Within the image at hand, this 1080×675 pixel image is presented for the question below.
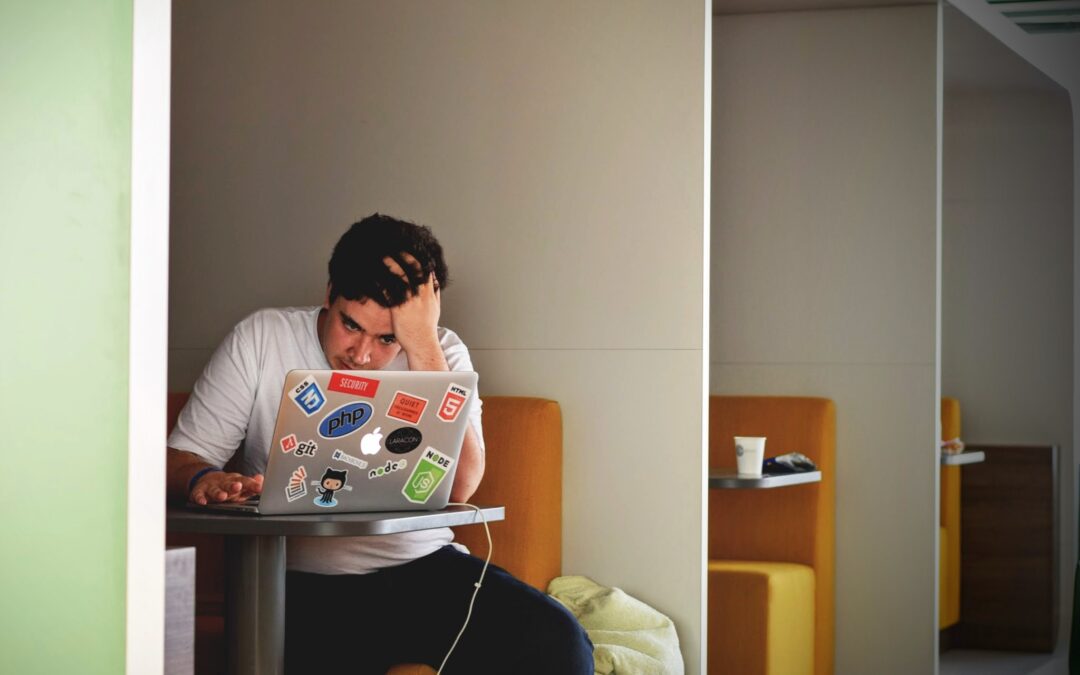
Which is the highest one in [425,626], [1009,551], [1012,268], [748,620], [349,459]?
[1012,268]

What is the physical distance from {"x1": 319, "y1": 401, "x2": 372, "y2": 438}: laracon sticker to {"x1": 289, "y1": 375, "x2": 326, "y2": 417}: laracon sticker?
0.09 ft

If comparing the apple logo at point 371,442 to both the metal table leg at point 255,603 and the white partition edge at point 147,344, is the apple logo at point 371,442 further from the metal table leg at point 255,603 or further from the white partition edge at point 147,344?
the white partition edge at point 147,344

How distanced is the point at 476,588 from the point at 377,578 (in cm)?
23

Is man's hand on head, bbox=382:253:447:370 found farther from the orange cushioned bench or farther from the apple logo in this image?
the apple logo

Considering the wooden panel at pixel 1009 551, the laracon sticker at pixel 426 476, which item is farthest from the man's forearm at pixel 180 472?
the wooden panel at pixel 1009 551

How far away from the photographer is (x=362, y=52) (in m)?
3.59

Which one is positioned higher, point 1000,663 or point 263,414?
point 263,414

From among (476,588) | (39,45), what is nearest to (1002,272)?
(476,588)

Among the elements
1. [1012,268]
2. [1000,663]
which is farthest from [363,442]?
[1012,268]

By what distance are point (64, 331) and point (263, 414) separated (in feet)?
5.58

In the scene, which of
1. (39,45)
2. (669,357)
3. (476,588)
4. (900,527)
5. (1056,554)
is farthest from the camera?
(1056,554)

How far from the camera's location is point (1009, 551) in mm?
5719

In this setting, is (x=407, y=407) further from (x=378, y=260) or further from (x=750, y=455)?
(x=750, y=455)

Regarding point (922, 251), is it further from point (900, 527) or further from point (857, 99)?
point (900, 527)
